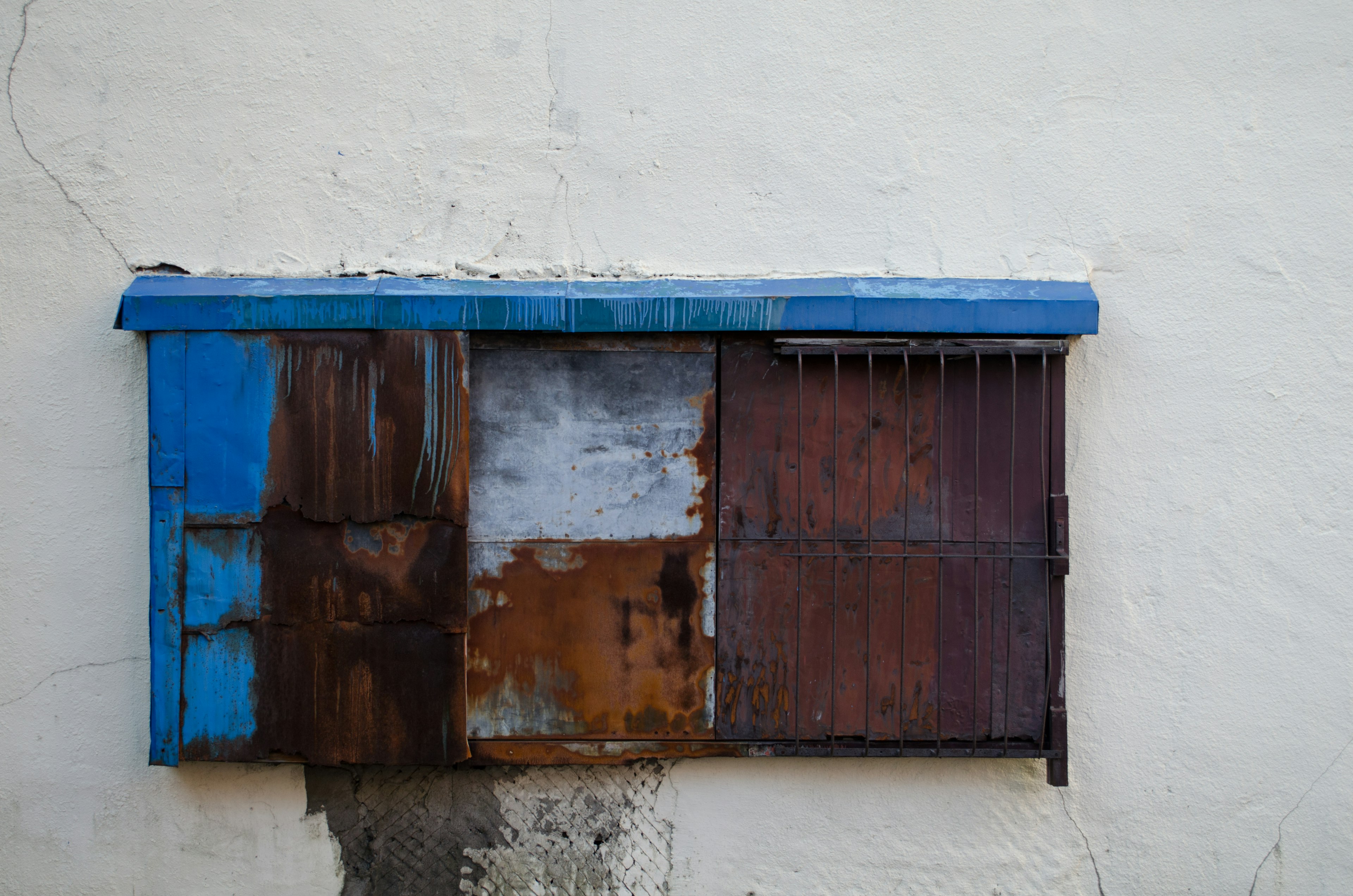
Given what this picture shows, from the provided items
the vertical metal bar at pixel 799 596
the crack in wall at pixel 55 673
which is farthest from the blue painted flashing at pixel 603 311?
the crack in wall at pixel 55 673

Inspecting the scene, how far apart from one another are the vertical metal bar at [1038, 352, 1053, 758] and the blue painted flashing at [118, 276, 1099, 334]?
0.21 metres

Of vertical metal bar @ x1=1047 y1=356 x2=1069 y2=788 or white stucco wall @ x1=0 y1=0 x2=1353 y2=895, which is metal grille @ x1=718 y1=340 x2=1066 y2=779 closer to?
vertical metal bar @ x1=1047 y1=356 x2=1069 y2=788

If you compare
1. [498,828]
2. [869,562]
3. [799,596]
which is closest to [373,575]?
[498,828]

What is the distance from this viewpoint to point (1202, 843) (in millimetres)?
2613

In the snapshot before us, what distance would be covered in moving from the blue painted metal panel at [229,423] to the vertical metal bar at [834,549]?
66.0 inches

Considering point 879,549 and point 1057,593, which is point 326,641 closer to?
point 879,549

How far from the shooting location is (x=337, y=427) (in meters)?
2.45

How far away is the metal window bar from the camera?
249 centimetres

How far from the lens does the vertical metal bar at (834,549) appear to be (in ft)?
8.16

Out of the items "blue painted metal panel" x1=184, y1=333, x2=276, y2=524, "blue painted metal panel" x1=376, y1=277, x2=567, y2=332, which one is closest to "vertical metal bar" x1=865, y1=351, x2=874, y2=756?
"blue painted metal panel" x1=376, y1=277, x2=567, y2=332

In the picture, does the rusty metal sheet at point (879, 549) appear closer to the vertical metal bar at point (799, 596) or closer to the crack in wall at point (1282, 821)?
the vertical metal bar at point (799, 596)

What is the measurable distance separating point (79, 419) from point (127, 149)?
2.85ft

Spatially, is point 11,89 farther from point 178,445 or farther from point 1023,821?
point 1023,821

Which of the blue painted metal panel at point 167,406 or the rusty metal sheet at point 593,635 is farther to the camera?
the rusty metal sheet at point 593,635
